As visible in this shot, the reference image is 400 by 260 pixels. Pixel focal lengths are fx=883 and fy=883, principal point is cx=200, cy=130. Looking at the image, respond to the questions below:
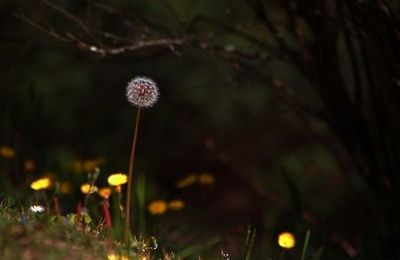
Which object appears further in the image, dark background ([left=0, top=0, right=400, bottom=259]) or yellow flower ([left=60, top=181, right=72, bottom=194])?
yellow flower ([left=60, top=181, right=72, bottom=194])

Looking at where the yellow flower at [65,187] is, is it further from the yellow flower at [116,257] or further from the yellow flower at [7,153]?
the yellow flower at [116,257]

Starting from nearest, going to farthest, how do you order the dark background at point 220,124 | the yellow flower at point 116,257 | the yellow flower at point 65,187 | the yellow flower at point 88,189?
the yellow flower at point 116,257 < the yellow flower at point 88,189 < the dark background at point 220,124 < the yellow flower at point 65,187

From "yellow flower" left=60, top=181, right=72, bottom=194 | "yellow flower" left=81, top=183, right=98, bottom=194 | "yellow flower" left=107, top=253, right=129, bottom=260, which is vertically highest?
"yellow flower" left=60, top=181, right=72, bottom=194

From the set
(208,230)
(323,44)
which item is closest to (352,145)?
(323,44)

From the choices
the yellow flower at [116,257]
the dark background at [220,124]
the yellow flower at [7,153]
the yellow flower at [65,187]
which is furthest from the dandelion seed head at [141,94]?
the yellow flower at [7,153]

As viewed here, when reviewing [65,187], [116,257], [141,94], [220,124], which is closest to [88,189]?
[141,94]

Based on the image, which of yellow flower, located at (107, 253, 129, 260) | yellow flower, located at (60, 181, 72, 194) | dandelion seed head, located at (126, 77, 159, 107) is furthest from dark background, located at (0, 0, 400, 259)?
yellow flower, located at (107, 253, 129, 260)

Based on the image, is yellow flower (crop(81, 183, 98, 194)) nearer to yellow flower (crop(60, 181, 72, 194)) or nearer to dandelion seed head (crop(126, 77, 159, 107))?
dandelion seed head (crop(126, 77, 159, 107))

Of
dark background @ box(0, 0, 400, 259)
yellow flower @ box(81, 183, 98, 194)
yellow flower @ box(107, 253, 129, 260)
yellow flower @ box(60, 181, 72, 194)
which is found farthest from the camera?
yellow flower @ box(60, 181, 72, 194)

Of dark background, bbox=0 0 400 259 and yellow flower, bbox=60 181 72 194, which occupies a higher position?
dark background, bbox=0 0 400 259
